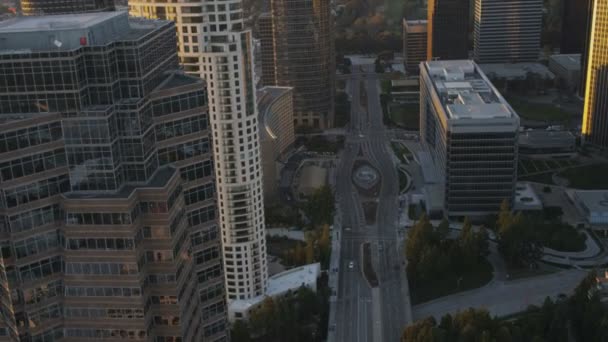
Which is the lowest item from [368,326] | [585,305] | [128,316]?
[368,326]

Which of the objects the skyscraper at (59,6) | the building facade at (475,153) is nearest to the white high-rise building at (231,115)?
the building facade at (475,153)

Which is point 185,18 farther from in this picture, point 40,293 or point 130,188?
point 40,293

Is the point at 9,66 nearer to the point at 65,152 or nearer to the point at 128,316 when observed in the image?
the point at 65,152

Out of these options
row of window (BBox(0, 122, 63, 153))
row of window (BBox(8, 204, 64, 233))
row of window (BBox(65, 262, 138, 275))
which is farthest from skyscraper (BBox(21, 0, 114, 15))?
row of window (BBox(65, 262, 138, 275))

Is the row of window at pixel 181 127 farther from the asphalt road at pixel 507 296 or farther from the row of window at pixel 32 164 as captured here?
the asphalt road at pixel 507 296

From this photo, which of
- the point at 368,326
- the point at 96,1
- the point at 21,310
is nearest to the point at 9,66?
the point at 21,310

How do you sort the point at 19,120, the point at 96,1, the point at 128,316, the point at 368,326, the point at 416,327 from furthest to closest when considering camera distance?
the point at 96,1 → the point at 368,326 → the point at 416,327 → the point at 128,316 → the point at 19,120

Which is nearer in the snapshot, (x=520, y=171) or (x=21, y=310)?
(x=21, y=310)

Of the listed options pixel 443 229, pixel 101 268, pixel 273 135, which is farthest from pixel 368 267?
pixel 101 268
